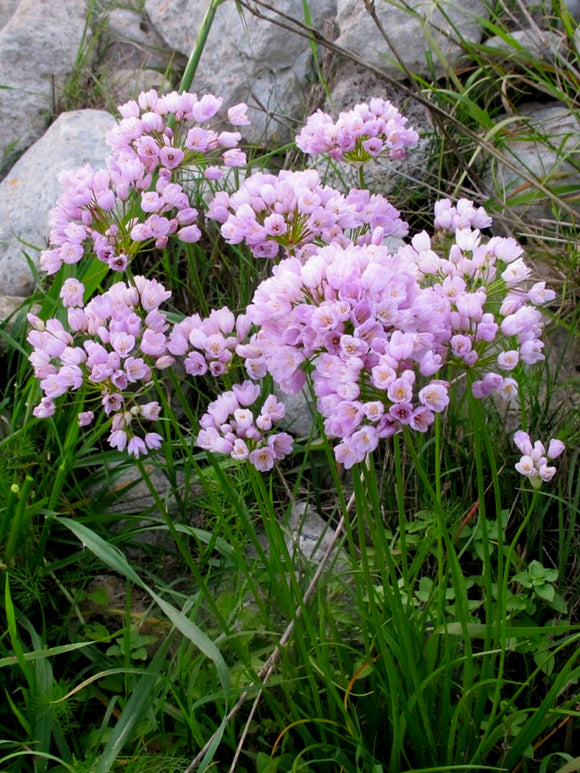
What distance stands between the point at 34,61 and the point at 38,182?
0.92 meters

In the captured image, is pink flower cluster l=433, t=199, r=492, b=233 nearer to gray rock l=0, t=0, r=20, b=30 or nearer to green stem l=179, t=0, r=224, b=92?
green stem l=179, t=0, r=224, b=92

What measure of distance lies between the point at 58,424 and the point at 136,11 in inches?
97.4

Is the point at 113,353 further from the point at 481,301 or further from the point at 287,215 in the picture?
the point at 481,301

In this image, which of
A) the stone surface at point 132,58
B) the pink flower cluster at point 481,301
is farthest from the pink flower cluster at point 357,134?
the stone surface at point 132,58

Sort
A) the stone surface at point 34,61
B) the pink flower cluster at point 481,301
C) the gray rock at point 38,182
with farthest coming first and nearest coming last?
the stone surface at point 34,61 → the gray rock at point 38,182 → the pink flower cluster at point 481,301

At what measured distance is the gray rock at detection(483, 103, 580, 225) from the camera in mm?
2986

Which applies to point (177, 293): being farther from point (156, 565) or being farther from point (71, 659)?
point (71, 659)

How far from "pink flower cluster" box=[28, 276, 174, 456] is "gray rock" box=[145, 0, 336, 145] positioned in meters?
2.19

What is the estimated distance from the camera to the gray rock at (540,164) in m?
2.99

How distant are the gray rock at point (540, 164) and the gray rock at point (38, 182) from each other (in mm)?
1535

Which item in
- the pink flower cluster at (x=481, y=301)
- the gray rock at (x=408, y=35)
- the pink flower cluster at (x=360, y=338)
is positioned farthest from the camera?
the gray rock at (x=408, y=35)

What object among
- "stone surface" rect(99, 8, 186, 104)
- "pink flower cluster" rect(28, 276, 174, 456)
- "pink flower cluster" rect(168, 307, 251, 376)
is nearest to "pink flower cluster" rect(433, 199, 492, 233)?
"pink flower cluster" rect(168, 307, 251, 376)

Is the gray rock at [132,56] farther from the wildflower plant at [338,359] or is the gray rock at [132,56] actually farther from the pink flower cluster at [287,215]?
the pink flower cluster at [287,215]

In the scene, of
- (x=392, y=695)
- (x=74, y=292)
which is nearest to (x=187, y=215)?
(x=74, y=292)
